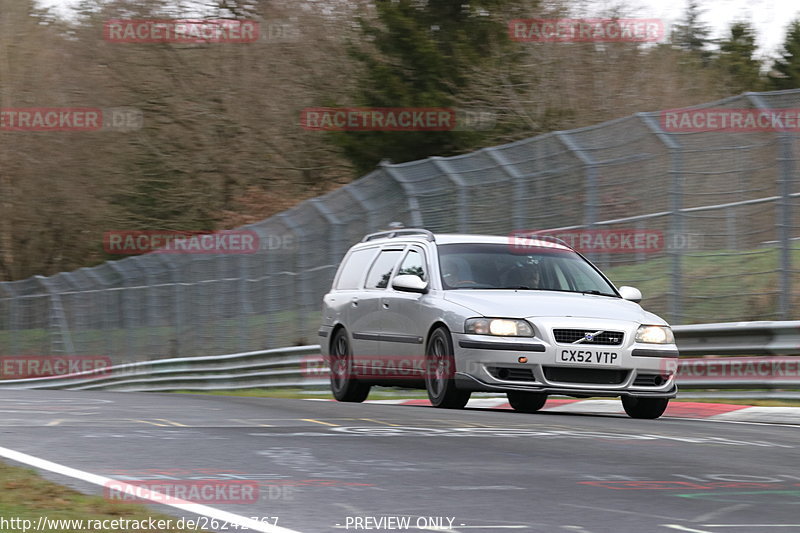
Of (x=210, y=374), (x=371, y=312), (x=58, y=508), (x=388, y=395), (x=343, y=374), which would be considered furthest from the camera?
(x=210, y=374)

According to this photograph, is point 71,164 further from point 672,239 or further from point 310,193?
point 672,239

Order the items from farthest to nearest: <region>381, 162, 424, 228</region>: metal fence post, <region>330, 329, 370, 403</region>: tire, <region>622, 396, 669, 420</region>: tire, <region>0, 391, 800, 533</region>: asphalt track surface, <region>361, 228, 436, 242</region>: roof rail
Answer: <region>381, 162, 424, 228</region>: metal fence post, <region>330, 329, 370, 403</region>: tire, <region>361, 228, 436, 242</region>: roof rail, <region>622, 396, 669, 420</region>: tire, <region>0, 391, 800, 533</region>: asphalt track surface

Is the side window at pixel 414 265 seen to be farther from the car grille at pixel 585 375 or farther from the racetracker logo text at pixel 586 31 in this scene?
the racetracker logo text at pixel 586 31

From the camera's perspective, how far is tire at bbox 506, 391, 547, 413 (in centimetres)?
1329

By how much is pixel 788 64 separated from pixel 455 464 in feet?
140

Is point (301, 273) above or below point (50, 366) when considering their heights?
above

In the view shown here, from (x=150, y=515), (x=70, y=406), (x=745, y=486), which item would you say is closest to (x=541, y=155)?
(x=70, y=406)

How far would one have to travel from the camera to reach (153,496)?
18.9 feet

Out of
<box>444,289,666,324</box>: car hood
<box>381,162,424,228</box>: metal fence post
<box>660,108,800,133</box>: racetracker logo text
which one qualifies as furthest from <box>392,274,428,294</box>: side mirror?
<box>381,162,424,228</box>: metal fence post

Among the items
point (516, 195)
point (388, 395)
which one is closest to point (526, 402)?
point (516, 195)

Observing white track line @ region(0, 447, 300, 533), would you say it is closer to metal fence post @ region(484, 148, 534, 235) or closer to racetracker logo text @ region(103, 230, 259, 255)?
metal fence post @ region(484, 148, 534, 235)

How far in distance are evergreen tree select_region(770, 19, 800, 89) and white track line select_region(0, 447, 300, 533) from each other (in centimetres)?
4205

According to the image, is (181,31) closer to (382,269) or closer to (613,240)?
(613,240)

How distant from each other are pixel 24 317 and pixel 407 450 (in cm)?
3326
